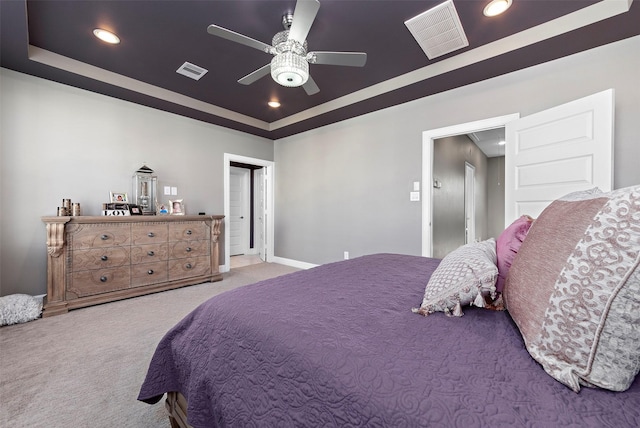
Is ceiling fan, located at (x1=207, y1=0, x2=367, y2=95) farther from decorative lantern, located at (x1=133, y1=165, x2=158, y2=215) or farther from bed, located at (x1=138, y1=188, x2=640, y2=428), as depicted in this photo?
decorative lantern, located at (x1=133, y1=165, x2=158, y2=215)

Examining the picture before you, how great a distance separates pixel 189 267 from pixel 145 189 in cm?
123

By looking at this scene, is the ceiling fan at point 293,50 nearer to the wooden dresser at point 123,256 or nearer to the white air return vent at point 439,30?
the white air return vent at point 439,30

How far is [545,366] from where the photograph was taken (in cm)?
59

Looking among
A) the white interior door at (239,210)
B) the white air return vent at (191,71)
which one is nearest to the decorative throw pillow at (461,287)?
the white air return vent at (191,71)

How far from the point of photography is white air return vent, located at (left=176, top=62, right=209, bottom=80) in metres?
2.85

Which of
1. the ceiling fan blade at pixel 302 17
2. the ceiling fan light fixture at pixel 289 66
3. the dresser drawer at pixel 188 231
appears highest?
the ceiling fan blade at pixel 302 17

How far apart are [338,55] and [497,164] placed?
7072 millimetres

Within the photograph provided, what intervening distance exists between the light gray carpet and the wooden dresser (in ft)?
0.63

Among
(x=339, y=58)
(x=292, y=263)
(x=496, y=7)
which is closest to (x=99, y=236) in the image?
(x=292, y=263)

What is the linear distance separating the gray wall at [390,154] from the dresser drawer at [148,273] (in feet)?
7.32

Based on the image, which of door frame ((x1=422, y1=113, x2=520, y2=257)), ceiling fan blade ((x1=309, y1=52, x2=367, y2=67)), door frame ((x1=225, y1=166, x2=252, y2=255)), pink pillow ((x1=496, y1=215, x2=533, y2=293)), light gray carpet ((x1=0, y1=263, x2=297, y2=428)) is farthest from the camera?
door frame ((x1=225, y1=166, x2=252, y2=255))

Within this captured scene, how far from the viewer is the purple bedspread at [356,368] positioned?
0.51 meters

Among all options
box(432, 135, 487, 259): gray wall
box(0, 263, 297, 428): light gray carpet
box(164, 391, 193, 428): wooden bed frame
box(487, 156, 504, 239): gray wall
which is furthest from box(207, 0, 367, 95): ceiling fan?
box(487, 156, 504, 239): gray wall

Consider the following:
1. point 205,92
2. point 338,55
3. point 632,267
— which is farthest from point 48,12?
point 632,267
